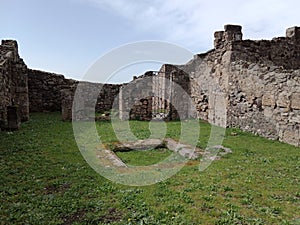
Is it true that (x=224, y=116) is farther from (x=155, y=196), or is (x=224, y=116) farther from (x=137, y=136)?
(x=155, y=196)

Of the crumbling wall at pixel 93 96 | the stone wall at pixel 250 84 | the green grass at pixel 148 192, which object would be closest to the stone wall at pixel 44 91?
the crumbling wall at pixel 93 96

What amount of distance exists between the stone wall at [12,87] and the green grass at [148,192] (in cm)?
250

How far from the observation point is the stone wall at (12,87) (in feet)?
29.0

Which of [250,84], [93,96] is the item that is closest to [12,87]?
[93,96]

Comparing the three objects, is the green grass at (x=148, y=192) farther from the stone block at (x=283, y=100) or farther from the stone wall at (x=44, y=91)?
the stone wall at (x=44, y=91)

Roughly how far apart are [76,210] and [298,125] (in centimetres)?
632

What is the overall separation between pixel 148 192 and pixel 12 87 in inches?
336

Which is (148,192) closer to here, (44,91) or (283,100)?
(283,100)

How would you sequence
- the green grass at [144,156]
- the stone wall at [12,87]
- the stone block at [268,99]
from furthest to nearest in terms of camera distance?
1. the stone wall at [12,87]
2. the stone block at [268,99]
3. the green grass at [144,156]

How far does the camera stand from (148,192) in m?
4.17

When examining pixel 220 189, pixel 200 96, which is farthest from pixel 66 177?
pixel 200 96

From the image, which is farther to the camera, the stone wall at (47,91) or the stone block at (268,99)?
the stone wall at (47,91)

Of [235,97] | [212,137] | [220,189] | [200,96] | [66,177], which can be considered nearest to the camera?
[220,189]

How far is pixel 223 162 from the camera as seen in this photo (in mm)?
5945
